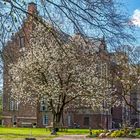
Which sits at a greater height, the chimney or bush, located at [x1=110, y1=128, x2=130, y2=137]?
the chimney

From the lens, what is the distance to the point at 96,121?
78.9 metres

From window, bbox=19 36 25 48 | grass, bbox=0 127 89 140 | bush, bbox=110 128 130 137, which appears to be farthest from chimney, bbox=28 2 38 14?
bush, bbox=110 128 130 137

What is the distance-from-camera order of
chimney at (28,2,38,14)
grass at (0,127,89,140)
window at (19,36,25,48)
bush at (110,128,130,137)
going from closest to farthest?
1. chimney at (28,2,38,14)
2. window at (19,36,25,48)
3. grass at (0,127,89,140)
4. bush at (110,128,130,137)

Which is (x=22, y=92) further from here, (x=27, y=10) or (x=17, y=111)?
(x=27, y=10)

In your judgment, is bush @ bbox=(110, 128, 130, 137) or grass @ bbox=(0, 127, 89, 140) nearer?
grass @ bbox=(0, 127, 89, 140)

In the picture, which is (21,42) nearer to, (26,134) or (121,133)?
(121,133)

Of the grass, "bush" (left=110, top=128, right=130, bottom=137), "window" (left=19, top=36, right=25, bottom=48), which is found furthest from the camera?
"bush" (left=110, top=128, right=130, bottom=137)

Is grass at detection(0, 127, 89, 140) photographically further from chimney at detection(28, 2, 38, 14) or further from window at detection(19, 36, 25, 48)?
chimney at detection(28, 2, 38, 14)

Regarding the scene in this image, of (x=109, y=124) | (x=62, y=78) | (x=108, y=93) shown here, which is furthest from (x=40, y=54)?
(x=109, y=124)

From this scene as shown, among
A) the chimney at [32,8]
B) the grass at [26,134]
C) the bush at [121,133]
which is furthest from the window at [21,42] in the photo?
the bush at [121,133]

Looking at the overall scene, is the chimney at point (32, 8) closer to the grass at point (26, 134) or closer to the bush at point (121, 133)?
the grass at point (26, 134)

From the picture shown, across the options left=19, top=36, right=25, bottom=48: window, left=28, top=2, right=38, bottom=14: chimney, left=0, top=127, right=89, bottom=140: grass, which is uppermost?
left=28, top=2, right=38, bottom=14: chimney

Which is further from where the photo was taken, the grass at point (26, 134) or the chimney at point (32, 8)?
the grass at point (26, 134)

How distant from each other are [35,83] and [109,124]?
32.8 metres
